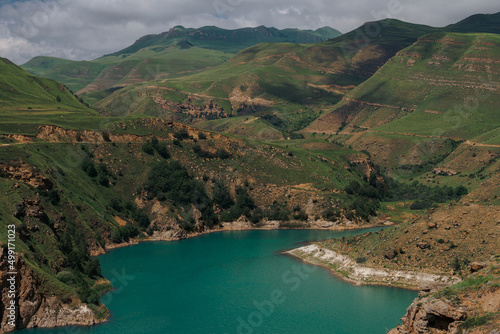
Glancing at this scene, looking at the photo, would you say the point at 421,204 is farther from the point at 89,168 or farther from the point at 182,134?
the point at 89,168

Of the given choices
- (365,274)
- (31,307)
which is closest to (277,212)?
(365,274)

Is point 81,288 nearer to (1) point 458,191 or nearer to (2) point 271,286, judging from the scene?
(2) point 271,286

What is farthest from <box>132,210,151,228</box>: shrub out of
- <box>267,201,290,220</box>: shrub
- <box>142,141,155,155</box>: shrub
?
<box>267,201,290,220</box>: shrub

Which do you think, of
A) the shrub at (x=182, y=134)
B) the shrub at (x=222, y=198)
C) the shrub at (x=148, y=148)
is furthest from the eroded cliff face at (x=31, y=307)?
the shrub at (x=182, y=134)

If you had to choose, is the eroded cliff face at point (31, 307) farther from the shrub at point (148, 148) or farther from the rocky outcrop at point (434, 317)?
the shrub at point (148, 148)

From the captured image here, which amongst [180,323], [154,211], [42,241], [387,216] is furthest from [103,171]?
[387,216]

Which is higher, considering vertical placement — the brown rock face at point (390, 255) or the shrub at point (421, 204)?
the brown rock face at point (390, 255)
